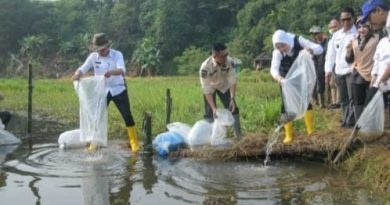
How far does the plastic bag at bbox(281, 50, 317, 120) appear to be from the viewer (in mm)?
6270

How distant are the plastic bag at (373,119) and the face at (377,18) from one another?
72 cm

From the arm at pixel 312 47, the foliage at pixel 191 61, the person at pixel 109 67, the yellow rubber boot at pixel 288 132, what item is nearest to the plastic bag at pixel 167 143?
the person at pixel 109 67

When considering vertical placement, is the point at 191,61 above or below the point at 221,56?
above

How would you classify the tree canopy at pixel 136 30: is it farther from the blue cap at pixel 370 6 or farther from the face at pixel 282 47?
the blue cap at pixel 370 6

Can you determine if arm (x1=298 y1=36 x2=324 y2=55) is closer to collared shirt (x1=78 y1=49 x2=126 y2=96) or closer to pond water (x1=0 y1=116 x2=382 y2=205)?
pond water (x1=0 y1=116 x2=382 y2=205)

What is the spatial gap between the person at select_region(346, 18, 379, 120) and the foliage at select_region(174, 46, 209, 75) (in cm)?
4116

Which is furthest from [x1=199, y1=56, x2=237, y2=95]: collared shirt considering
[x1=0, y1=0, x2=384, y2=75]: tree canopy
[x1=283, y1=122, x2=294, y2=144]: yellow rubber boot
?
[x1=0, y1=0, x2=384, y2=75]: tree canopy

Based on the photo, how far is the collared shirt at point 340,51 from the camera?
6496 millimetres

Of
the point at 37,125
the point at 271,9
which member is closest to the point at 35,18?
the point at 271,9

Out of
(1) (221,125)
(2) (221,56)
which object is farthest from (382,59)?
(1) (221,125)

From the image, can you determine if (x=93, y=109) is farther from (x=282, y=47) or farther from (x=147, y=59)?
(x=147, y=59)

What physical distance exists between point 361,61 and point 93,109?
3.20 m

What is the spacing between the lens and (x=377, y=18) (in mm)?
5266

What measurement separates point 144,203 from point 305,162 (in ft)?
7.35
